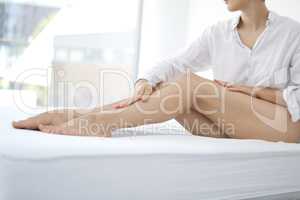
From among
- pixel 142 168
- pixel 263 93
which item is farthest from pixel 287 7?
pixel 142 168

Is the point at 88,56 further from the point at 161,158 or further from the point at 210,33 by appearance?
the point at 161,158

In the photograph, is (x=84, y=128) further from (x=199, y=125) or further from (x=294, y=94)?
(x=294, y=94)

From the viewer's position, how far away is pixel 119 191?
1234mm

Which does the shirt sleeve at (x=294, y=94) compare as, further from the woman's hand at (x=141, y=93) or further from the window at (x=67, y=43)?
the window at (x=67, y=43)

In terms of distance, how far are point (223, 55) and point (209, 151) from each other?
77cm

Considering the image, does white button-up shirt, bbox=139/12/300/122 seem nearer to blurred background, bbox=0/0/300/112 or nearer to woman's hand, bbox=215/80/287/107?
woman's hand, bbox=215/80/287/107

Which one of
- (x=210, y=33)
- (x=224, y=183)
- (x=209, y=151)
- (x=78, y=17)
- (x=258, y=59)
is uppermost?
(x=78, y=17)

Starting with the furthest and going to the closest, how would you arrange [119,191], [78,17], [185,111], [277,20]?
[78,17] → [277,20] → [185,111] → [119,191]

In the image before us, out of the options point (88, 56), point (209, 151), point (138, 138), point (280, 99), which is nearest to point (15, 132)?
point (138, 138)

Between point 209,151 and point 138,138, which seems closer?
point 209,151

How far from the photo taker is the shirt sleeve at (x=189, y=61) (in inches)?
81.2

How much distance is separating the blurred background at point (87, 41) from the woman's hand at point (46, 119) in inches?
85.2

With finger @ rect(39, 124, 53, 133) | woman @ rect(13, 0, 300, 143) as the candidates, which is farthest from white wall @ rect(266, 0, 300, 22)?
finger @ rect(39, 124, 53, 133)

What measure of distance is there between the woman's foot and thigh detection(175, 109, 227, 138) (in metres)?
0.42
